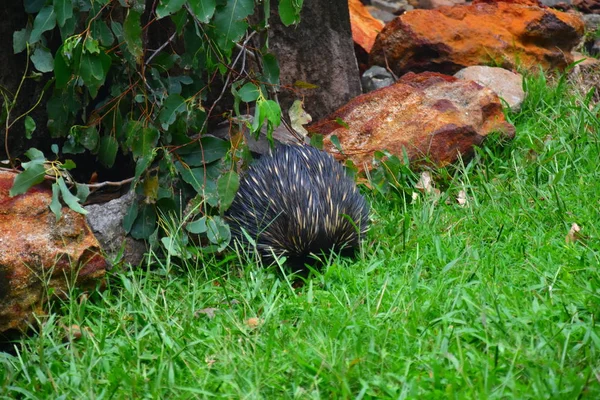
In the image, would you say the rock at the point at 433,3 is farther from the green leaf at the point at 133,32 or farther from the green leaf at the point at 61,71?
the green leaf at the point at 61,71

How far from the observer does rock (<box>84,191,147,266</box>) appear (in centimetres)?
401

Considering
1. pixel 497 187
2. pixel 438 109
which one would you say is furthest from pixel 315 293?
pixel 438 109

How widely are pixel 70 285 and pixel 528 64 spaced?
4.07 metres

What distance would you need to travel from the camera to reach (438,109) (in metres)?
5.20

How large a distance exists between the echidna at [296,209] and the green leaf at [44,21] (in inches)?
48.4

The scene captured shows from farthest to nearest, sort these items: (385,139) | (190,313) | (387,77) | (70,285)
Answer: (387,77), (385,139), (70,285), (190,313)

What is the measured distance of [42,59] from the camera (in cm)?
392

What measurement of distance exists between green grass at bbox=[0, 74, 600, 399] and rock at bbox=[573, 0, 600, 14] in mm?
4109

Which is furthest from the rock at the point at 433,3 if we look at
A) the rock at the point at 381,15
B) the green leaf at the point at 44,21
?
the green leaf at the point at 44,21

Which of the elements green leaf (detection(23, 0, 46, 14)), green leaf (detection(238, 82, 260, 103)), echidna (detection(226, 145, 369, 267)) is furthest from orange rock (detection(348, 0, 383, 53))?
green leaf (detection(23, 0, 46, 14))

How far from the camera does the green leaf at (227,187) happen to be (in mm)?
3957

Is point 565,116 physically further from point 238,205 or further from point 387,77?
point 238,205

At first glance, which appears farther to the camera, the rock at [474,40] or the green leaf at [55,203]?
the rock at [474,40]

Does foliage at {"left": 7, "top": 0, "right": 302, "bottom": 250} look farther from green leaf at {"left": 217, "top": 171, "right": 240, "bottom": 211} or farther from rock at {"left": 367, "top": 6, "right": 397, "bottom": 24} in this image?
rock at {"left": 367, "top": 6, "right": 397, "bottom": 24}
